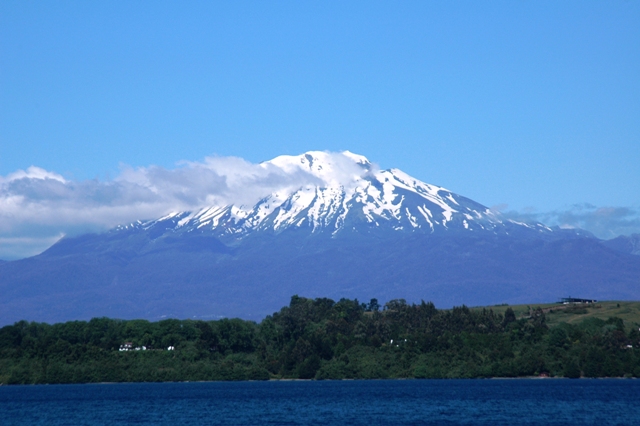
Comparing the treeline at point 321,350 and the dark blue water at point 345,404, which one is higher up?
the treeline at point 321,350

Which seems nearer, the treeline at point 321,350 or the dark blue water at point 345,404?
the dark blue water at point 345,404

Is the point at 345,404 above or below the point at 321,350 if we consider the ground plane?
below

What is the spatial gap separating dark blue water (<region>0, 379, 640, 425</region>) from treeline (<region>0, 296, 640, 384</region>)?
160 inches

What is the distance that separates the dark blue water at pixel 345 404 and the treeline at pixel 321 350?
406cm

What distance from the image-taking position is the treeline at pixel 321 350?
114m

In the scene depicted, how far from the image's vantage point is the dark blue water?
7262 cm

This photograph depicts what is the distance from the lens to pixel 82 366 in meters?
124

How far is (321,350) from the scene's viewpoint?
124938mm

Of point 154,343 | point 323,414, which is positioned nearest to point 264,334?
point 154,343

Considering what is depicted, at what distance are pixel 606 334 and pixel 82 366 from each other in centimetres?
6538

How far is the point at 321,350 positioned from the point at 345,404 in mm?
40188

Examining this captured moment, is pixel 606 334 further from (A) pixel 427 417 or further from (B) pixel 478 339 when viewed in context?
(A) pixel 427 417

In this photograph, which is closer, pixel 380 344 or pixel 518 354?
pixel 518 354

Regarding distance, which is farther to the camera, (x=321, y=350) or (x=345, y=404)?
(x=321, y=350)
